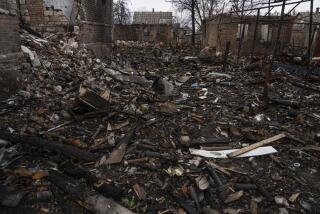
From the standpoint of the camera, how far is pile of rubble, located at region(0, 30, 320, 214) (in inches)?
123

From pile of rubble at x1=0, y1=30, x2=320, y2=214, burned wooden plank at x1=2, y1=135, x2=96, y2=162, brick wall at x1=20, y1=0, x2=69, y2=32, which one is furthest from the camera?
brick wall at x1=20, y1=0, x2=69, y2=32

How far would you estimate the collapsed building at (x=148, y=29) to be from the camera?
34.0 metres

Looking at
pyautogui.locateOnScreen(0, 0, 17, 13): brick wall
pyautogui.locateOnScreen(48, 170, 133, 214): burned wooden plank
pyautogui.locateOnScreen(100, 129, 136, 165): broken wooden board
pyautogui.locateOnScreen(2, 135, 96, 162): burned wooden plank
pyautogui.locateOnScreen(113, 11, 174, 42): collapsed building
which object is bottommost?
pyautogui.locateOnScreen(48, 170, 133, 214): burned wooden plank

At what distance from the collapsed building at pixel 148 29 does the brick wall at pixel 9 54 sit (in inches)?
1109

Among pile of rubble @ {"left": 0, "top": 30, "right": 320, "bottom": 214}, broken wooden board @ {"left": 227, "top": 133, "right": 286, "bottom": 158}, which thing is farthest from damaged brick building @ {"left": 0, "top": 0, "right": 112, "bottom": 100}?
broken wooden board @ {"left": 227, "top": 133, "right": 286, "bottom": 158}

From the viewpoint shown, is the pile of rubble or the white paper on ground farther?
the white paper on ground

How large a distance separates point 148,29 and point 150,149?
34.5 m

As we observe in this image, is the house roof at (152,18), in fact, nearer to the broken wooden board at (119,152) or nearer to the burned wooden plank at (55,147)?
the broken wooden board at (119,152)

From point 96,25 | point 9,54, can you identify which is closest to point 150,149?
point 9,54

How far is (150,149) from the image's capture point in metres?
4.30

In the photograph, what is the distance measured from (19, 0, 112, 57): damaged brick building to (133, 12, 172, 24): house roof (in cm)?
2536

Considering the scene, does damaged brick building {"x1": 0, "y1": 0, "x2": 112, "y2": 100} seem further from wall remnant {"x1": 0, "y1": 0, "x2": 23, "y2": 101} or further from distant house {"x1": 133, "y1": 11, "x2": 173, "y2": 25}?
distant house {"x1": 133, "y1": 11, "x2": 173, "y2": 25}

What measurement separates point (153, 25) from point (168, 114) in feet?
108

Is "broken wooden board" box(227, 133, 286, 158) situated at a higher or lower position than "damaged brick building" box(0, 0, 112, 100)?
lower
